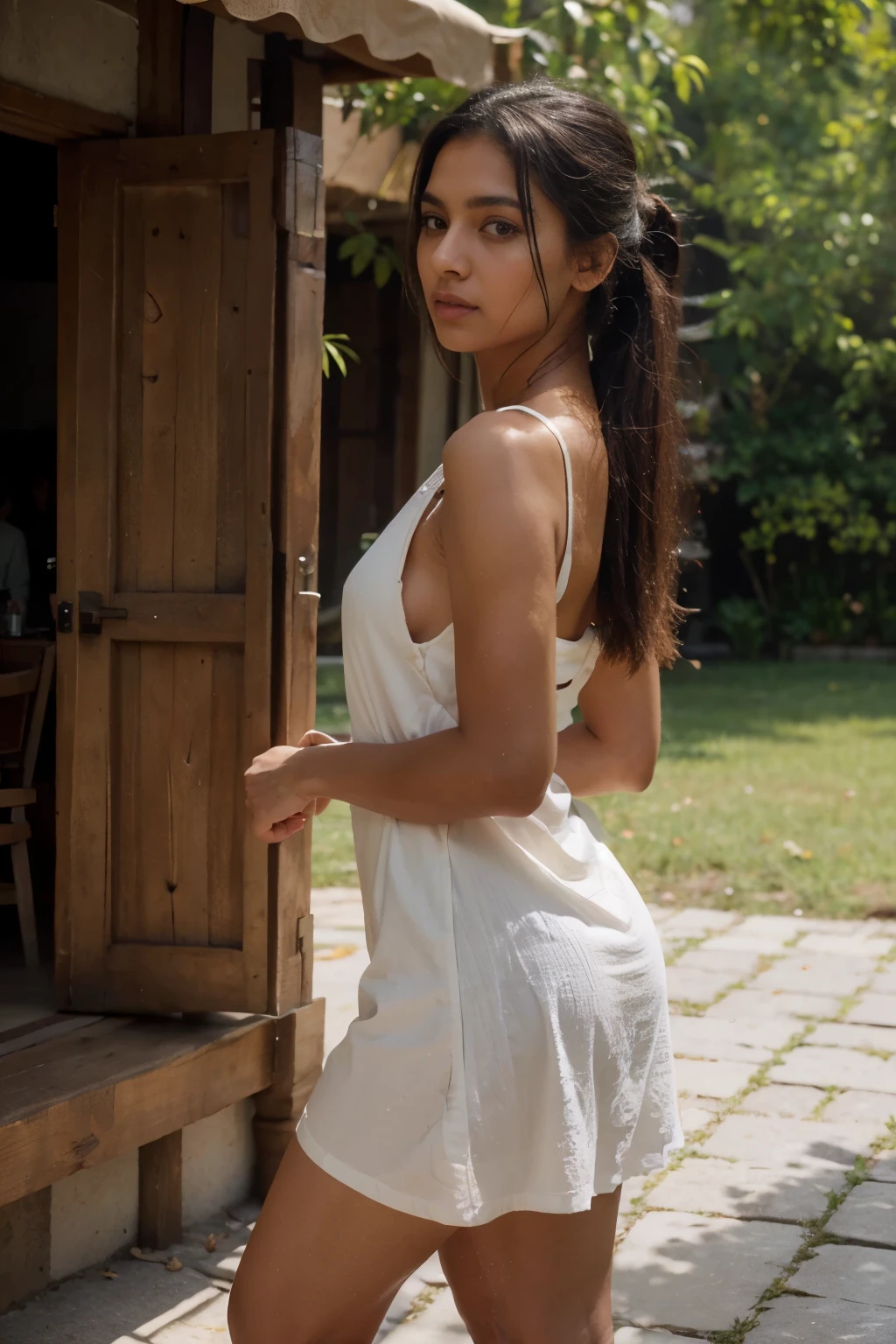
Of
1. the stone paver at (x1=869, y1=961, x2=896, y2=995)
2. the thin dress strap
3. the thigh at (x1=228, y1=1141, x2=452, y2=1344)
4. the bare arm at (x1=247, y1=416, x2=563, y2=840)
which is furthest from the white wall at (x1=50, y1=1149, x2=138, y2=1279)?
the stone paver at (x1=869, y1=961, x2=896, y2=995)

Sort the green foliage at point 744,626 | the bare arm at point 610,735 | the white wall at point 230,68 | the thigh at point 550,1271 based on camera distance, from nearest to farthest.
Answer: the thigh at point 550,1271
the bare arm at point 610,735
the white wall at point 230,68
the green foliage at point 744,626

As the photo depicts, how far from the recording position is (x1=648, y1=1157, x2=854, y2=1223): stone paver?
3984 mm

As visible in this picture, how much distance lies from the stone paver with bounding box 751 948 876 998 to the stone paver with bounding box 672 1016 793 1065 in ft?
1.41

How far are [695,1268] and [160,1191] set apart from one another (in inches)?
50.2

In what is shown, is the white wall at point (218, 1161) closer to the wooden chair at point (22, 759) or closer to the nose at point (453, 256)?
the wooden chair at point (22, 759)

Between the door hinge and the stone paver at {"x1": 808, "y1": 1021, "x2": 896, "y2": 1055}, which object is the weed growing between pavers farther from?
the door hinge

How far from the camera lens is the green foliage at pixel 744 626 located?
1817 centimetres

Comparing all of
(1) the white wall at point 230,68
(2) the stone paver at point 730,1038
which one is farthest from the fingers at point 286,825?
(2) the stone paver at point 730,1038

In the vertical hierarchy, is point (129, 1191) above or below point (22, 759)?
below

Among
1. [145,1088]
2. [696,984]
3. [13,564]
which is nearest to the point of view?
[145,1088]

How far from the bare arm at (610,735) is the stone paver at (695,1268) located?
5.62 ft

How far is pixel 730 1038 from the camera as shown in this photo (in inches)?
211

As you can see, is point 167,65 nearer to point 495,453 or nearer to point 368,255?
point 495,453

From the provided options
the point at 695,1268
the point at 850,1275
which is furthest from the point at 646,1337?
the point at 850,1275
